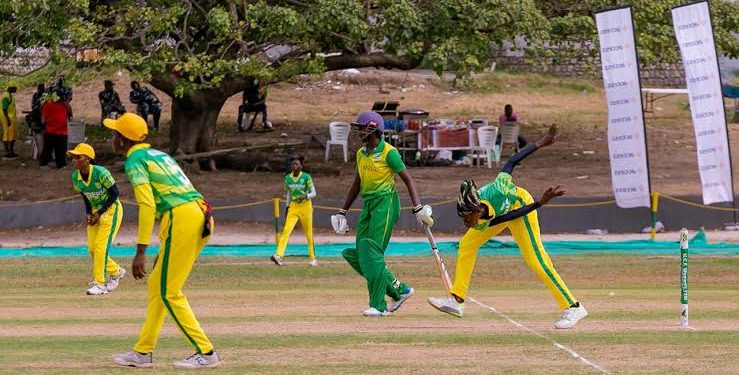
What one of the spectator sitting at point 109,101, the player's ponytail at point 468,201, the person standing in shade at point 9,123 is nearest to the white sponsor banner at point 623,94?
the player's ponytail at point 468,201

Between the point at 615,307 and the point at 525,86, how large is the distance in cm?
3400

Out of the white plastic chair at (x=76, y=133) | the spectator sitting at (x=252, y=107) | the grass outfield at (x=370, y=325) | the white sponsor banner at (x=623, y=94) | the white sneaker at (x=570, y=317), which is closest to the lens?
the grass outfield at (x=370, y=325)

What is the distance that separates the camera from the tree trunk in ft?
113

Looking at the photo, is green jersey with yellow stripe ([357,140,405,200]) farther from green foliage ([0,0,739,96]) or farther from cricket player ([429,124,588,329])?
green foliage ([0,0,739,96])

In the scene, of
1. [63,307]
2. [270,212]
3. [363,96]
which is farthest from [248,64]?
[363,96]

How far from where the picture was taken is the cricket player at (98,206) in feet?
59.1

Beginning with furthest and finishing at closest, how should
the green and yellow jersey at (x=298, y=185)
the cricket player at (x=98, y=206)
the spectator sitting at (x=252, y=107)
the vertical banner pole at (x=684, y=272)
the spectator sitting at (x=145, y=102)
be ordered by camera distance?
the spectator sitting at (x=252, y=107) → the spectator sitting at (x=145, y=102) → the green and yellow jersey at (x=298, y=185) → the cricket player at (x=98, y=206) → the vertical banner pole at (x=684, y=272)

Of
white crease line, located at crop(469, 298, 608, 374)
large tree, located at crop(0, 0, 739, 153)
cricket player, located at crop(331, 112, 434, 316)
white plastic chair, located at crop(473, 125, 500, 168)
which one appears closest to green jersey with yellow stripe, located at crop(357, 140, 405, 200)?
cricket player, located at crop(331, 112, 434, 316)

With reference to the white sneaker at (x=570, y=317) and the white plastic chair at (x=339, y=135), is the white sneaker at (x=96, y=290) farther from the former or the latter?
the white plastic chair at (x=339, y=135)

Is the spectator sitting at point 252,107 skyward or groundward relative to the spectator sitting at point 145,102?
groundward

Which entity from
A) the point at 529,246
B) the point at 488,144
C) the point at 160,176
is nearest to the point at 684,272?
the point at 529,246

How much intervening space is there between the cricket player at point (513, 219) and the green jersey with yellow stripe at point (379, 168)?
4.38 ft

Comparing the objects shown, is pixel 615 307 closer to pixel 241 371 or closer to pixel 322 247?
pixel 241 371

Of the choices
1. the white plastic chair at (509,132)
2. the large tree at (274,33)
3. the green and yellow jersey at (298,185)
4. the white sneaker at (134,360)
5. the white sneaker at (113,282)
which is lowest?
the white sneaker at (113,282)
